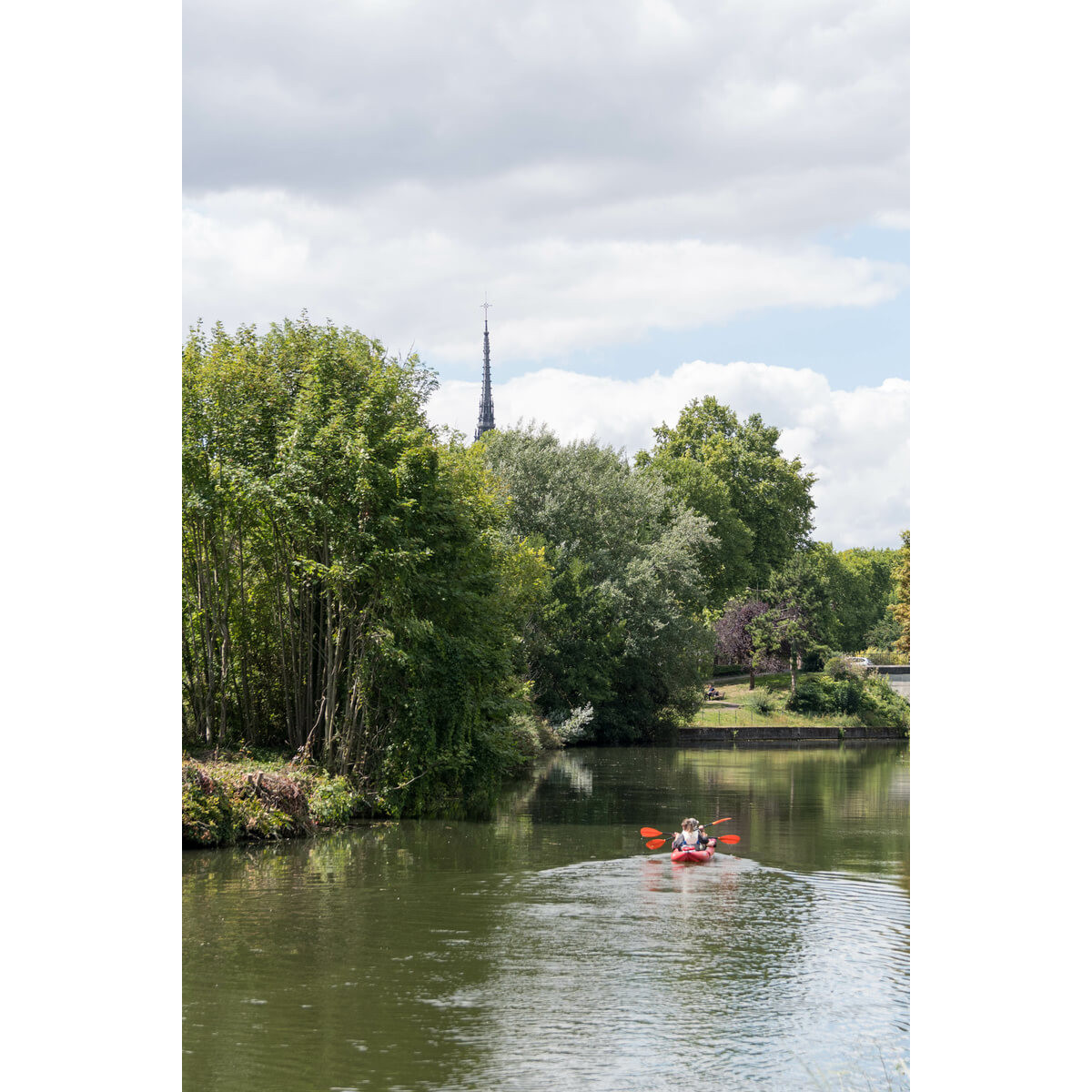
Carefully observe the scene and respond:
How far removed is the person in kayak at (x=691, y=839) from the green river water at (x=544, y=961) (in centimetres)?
43

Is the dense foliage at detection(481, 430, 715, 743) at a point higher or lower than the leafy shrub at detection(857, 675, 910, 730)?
higher

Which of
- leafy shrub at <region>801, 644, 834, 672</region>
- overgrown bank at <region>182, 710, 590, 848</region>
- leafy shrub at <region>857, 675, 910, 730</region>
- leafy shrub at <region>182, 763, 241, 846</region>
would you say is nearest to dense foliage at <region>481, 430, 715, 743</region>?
leafy shrub at <region>857, 675, 910, 730</region>

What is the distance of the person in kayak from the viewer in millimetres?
19625

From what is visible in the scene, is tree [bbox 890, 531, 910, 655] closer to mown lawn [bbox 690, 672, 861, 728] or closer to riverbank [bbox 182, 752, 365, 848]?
mown lawn [bbox 690, 672, 861, 728]

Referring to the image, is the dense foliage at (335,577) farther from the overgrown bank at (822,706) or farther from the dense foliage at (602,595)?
the overgrown bank at (822,706)

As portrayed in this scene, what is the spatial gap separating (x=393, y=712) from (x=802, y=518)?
2109 inches

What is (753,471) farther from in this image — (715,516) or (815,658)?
(815,658)

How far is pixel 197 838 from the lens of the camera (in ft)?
63.9

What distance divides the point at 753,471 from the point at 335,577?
50.7 meters

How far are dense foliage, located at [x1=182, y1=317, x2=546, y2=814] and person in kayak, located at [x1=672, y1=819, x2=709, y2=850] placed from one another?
5.72 meters

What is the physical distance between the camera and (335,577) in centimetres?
2269

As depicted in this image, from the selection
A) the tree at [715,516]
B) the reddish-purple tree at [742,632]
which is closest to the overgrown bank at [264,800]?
the reddish-purple tree at [742,632]

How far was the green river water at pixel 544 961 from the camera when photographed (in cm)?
946
